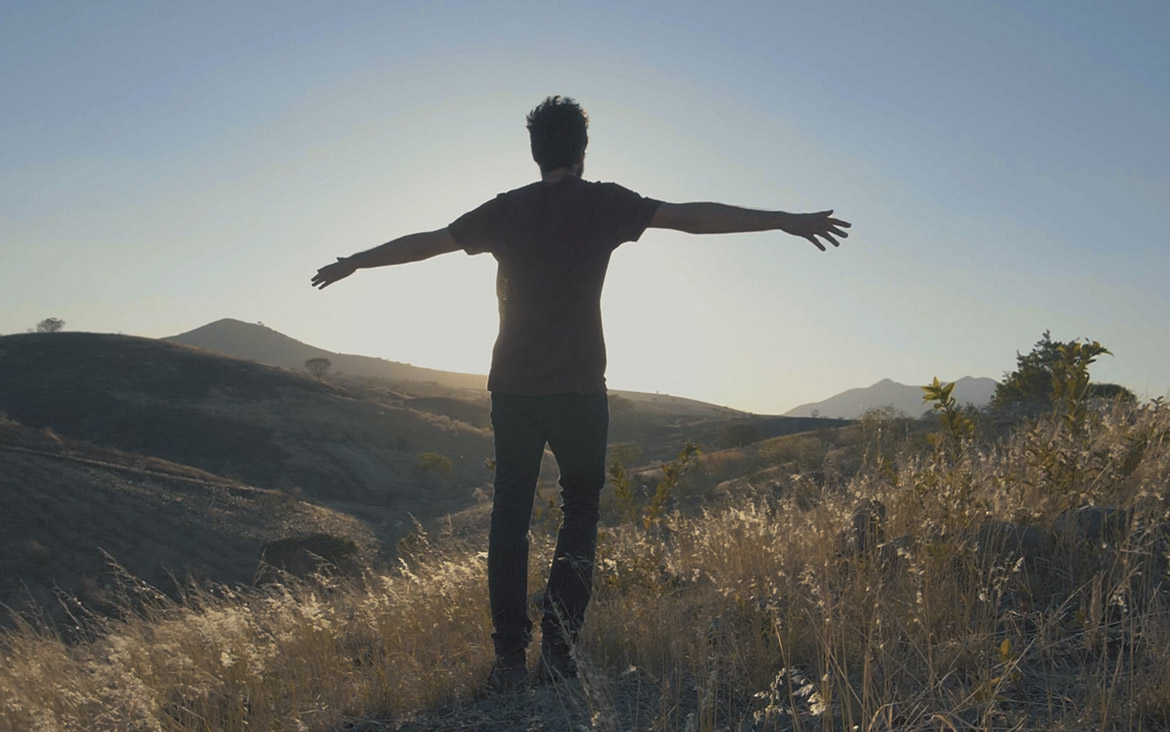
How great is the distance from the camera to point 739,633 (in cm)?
299

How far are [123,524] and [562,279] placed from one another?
84.0 ft

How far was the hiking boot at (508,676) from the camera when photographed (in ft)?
9.75

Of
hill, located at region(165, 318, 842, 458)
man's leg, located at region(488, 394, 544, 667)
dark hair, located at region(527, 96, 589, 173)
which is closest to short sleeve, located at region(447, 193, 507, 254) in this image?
dark hair, located at region(527, 96, 589, 173)

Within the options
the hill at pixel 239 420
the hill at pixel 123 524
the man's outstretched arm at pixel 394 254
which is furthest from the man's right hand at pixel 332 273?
the hill at pixel 239 420

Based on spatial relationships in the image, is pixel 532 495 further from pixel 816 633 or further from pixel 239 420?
pixel 239 420

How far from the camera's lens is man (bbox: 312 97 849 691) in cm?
313

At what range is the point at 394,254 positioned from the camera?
3.51 metres

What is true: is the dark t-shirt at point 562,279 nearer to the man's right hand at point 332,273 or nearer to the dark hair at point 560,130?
the dark hair at point 560,130

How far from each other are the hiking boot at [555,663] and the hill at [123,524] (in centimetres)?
1637

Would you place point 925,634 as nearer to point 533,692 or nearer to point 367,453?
point 533,692

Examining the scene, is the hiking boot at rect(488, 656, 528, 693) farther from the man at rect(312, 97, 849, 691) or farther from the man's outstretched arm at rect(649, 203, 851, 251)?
the man's outstretched arm at rect(649, 203, 851, 251)

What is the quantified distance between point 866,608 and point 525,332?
1.58 metres

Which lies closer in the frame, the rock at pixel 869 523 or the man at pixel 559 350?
the man at pixel 559 350

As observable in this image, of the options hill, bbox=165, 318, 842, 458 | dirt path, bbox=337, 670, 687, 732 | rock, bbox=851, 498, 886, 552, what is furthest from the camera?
hill, bbox=165, 318, 842, 458
